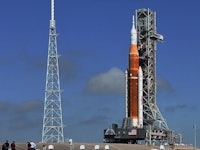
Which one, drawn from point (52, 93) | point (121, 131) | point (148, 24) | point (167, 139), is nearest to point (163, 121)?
point (167, 139)

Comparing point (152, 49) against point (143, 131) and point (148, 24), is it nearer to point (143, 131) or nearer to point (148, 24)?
point (148, 24)

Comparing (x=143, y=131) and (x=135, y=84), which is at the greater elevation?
(x=135, y=84)

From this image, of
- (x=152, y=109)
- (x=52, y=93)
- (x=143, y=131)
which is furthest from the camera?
(x=152, y=109)

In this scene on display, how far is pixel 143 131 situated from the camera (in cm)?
10825

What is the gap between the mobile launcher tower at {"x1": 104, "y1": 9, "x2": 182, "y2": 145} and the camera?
10982cm

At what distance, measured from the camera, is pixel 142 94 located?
112 m

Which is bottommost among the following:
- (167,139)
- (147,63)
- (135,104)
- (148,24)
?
(167,139)

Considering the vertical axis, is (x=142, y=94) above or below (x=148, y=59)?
below

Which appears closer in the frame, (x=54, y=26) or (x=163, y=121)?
(x=54, y=26)

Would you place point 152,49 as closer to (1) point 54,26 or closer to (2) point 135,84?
(2) point 135,84

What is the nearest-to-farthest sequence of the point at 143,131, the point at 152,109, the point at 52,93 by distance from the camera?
the point at 52,93
the point at 143,131
the point at 152,109

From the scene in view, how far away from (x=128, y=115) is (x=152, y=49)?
17.6 meters

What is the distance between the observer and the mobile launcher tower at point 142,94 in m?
110

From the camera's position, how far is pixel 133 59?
367 ft
